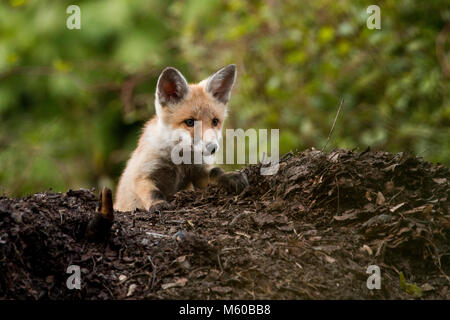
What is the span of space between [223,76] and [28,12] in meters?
7.31

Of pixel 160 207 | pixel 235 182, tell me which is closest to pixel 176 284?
pixel 160 207

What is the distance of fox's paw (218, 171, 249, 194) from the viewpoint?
3961 millimetres

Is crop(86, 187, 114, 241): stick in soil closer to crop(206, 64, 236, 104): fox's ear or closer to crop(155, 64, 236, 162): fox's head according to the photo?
crop(155, 64, 236, 162): fox's head

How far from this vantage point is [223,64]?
374 inches

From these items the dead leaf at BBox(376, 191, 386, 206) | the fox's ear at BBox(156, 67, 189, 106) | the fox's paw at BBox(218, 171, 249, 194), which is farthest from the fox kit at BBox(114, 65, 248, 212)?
the dead leaf at BBox(376, 191, 386, 206)

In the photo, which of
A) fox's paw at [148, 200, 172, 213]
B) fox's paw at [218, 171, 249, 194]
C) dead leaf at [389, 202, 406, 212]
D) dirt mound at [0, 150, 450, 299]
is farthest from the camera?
fox's paw at [218, 171, 249, 194]

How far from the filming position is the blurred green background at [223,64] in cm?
809

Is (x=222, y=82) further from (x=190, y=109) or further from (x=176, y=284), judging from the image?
(x=176, y=284)

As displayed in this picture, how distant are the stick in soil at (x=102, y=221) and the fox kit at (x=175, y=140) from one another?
1.77m

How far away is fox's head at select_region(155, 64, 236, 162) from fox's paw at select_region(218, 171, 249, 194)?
29.5 inches

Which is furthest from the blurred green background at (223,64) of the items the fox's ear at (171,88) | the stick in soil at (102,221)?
the stick in soil at (102,221)
